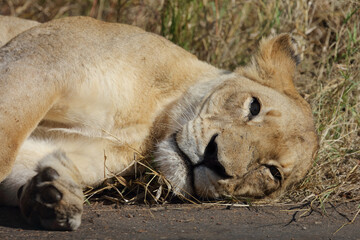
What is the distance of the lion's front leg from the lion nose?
63cm

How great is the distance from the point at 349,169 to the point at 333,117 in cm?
51

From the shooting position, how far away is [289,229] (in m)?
2.62

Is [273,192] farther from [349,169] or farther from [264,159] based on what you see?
[349,169]

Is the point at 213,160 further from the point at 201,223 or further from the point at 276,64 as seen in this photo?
the point at 276,64

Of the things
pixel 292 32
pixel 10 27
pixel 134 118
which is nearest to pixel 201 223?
pixel 134 118

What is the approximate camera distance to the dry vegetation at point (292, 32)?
414 cm

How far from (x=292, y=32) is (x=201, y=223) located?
2.55m

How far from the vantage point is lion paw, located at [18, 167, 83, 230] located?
230cm

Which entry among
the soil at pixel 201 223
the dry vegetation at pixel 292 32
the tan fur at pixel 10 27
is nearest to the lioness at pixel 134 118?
the soil at pixel 201 223

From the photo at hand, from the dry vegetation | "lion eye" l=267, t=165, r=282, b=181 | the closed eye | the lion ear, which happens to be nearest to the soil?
"lion eye" l=267, t=165, r=282, b=181

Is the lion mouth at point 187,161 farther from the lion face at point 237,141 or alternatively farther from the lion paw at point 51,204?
the lion paw at point 51,204

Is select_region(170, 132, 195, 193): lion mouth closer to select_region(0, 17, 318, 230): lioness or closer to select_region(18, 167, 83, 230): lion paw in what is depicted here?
select_region(0, 17, 318, 230): lioness

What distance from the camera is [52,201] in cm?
232

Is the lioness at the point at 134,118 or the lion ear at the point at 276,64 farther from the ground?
the lion ear at the point at 276,64
